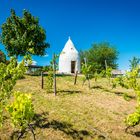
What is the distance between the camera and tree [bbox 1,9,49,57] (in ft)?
132

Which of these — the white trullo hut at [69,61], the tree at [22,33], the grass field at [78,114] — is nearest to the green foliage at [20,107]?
the grass field at [78,114]

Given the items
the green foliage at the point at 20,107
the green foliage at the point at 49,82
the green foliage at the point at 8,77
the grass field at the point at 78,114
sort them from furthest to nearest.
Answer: the green foliage at the point at 49,82, the grass field at the point at 78,114, the green foliage at the point at 8,77, the green foliage at the point at 20,107

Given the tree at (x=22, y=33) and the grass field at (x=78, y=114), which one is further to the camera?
the tree at (x=22, y=33)

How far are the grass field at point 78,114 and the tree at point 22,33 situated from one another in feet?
43.7

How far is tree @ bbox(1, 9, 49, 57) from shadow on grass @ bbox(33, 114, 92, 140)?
22.9 metres

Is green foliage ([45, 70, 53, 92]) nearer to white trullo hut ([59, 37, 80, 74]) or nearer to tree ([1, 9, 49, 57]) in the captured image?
tree ([1, 9, 49, 57])

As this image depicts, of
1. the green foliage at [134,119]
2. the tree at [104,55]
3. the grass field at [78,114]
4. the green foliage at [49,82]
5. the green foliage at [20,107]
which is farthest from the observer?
the tree at [104,55]

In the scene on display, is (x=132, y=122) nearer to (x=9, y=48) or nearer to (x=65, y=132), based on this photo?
(x=65, y=132)

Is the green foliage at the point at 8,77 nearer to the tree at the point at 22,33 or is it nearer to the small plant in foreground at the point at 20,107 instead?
the small plant in foreground at the point at 20,107

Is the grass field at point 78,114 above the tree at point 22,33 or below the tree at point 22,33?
below

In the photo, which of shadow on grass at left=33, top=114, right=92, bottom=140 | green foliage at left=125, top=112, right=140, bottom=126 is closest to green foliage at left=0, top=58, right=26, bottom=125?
shadow on grass at left=33, top=114, right=92, bottom=140

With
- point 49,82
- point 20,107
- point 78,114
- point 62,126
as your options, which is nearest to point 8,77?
point 20,107

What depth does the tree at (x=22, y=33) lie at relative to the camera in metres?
40.1

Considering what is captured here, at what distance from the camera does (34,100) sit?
22016 millimetres
